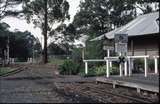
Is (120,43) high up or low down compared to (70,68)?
up

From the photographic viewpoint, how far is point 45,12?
72625 mm

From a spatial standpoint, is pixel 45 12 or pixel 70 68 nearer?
pixel 70 68

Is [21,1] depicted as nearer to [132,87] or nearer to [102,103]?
[132,87]

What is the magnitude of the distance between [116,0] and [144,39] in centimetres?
3942

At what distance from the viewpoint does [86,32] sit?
7512 cm

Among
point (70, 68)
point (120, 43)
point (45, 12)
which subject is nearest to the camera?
point (120, 43)

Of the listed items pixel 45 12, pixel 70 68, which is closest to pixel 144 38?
pixel 70 68

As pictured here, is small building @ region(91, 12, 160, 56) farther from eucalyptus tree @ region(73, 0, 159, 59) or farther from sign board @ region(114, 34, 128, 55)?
eucalyptus tree @ region(73, 0, 159, 59)

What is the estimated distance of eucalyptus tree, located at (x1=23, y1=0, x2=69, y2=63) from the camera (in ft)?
237

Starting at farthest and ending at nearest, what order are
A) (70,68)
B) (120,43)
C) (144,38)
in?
(70,68), (144,38), (120,43)

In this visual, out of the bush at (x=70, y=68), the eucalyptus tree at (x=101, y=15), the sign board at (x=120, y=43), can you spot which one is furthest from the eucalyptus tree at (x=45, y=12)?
the sign board at (x=120, y=43)

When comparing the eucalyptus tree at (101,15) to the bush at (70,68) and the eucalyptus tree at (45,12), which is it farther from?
the bush at (70,68)

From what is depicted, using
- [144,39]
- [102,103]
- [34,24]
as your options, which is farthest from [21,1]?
[102,103]

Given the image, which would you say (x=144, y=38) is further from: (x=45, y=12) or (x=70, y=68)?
(x=45, y=12)
